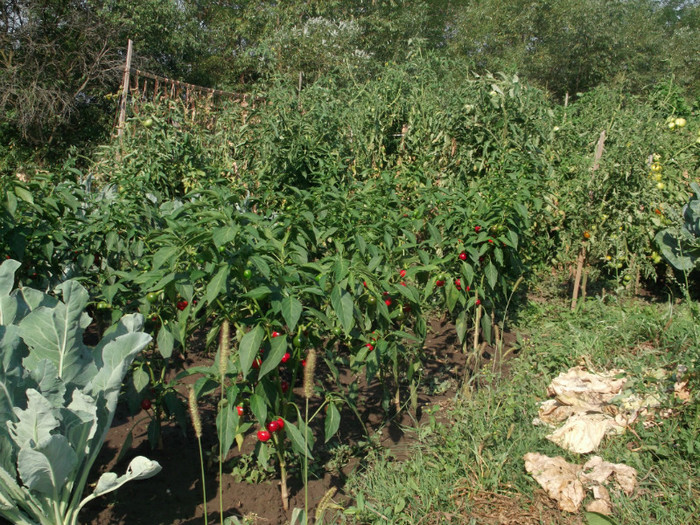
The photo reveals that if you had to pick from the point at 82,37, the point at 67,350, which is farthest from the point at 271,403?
the point at 82,37

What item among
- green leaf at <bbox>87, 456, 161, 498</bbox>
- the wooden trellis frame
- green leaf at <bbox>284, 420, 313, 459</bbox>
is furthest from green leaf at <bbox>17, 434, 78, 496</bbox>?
the wooden trellis frame

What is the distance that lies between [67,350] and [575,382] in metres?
2.73

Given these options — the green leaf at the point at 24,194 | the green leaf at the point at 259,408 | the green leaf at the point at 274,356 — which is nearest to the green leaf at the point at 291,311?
the green leaf at the point at 274,356

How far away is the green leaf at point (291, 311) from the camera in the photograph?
203 cm

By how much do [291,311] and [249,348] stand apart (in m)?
0.21

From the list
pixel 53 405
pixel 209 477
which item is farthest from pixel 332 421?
pixel 53 405

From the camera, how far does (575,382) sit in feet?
11.3

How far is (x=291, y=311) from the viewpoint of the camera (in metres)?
2.07

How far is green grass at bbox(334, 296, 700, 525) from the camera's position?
8.10 feet

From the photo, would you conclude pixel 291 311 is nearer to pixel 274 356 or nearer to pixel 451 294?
pixel 274 356

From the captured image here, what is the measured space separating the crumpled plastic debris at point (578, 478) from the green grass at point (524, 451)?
46mm

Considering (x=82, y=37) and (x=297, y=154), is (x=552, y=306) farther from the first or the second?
(x=82, y=37)

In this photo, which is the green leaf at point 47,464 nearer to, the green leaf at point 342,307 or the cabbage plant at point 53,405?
the cabbage plant at point 53,405

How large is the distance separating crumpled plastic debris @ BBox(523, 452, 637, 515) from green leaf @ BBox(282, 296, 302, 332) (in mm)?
1399
